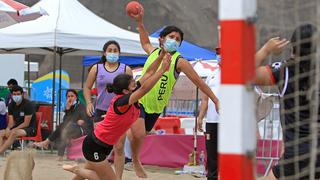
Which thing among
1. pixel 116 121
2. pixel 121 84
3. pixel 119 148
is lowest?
pixel 119 148

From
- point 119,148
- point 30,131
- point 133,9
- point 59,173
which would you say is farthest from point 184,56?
point 119,148

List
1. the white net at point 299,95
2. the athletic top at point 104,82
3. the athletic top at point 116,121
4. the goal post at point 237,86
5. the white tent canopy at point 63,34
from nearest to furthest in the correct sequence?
the goal post at point 237,86, the white net at point 299,95, the athletic top at point 116,121, the athletic top at point 104,82, the white tent canopy at point 63,34

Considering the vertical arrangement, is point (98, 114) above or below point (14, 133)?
above

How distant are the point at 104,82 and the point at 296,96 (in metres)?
3.27

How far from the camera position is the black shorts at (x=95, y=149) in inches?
237

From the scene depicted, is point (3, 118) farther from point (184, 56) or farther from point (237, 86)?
point (237, 86)

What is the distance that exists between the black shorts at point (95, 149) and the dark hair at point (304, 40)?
90.6 inches

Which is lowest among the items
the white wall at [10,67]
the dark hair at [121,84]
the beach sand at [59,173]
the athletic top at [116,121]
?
the beach sand at [59,173]

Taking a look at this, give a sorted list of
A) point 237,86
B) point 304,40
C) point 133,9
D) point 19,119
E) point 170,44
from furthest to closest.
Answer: point 19,119 < point 133,9 < point 170,44 < point 304,40 < point 237,86

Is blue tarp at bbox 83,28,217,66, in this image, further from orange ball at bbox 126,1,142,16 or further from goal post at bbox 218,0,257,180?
goal post at bbox 218,0,257,180

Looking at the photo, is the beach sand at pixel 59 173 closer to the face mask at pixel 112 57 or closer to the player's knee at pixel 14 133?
the player's knee at pixel 14 133

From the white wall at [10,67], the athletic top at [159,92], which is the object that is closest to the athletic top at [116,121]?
the athletic top at [159,92]

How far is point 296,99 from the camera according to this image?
447 cm

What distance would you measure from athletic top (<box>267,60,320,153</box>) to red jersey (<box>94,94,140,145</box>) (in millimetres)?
1728
